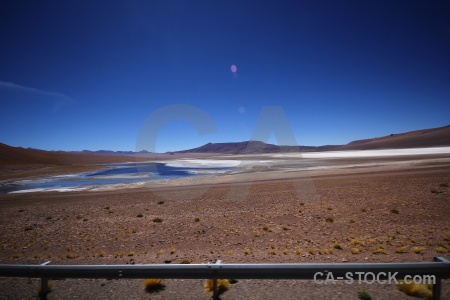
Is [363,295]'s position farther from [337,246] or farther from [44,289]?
[44,289]

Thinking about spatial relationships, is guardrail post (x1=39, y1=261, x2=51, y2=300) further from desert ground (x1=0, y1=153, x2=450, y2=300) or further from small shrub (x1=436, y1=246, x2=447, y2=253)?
small shrub (x1=436, y1=246, x2=447, y2=253)

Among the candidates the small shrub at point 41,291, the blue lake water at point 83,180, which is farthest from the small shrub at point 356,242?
the blue lake water at point 83,180

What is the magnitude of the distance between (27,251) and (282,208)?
1124 centimetres

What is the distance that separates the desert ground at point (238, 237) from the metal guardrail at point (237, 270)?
542 millimetres

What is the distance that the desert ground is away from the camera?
Result: 411 centimetres

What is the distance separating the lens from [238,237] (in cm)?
881

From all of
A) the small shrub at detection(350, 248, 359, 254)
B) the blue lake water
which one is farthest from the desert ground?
the blue lake water

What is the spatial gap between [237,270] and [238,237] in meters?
5.59

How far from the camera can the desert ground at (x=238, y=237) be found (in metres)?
4.11

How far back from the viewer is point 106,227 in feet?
36.9

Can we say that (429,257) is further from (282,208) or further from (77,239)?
(77,239)

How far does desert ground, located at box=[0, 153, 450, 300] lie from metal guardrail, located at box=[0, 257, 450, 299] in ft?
1.78

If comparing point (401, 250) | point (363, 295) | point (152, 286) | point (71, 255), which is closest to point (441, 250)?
point (401, 250)

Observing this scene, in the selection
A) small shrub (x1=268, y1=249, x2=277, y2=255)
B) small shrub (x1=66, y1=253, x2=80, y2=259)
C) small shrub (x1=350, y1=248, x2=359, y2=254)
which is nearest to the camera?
small shrub (x1=350, y1=248, x2=359, y2=254)
